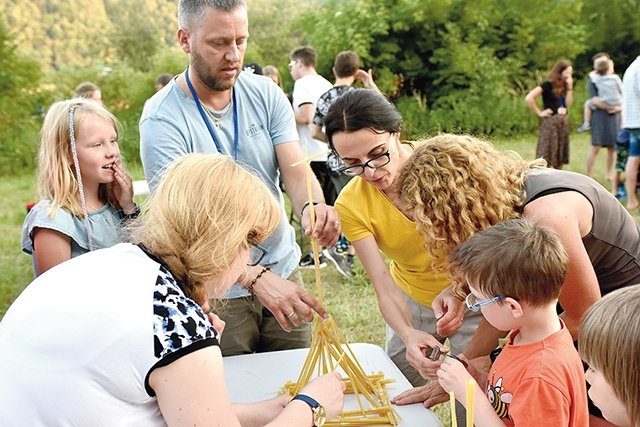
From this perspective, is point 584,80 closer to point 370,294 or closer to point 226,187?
point 370,294

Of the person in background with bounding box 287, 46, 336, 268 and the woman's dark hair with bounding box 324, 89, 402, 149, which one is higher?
the woman's dark hair with bounding box 324, 89, 402, 149

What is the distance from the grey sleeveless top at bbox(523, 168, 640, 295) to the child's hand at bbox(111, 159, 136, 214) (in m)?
1.55

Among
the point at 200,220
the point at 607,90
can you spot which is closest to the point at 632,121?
the point at 607,90

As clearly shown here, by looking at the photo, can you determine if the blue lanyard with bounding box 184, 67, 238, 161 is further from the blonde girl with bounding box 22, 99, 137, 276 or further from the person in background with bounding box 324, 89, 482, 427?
the person in background with bounding box 324, 89, 482, 427

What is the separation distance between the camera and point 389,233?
7.51 ft

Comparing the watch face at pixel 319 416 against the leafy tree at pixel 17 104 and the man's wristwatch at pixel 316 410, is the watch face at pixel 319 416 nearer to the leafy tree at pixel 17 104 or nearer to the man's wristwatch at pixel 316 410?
the man's wristwatch at pixel 316 410

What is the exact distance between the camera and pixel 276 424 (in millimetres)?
1514

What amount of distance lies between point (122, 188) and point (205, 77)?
576mm

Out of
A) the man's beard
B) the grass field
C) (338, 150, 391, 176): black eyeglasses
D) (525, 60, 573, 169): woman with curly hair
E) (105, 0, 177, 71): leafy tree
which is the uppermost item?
(105, 0, 177, 71): leafy tree

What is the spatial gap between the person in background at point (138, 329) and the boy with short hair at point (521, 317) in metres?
0.64

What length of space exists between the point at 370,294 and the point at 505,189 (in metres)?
3.37

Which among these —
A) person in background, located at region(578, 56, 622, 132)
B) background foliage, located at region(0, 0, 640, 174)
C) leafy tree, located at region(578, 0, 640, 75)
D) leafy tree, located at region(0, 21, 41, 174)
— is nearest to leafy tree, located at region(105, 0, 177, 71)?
background foliage, located at region(0, 0, 640, 174)

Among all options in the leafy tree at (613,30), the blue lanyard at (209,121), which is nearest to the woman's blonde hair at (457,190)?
the blue lanyard at (209,121)

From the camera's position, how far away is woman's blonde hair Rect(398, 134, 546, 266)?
1.83 metres
